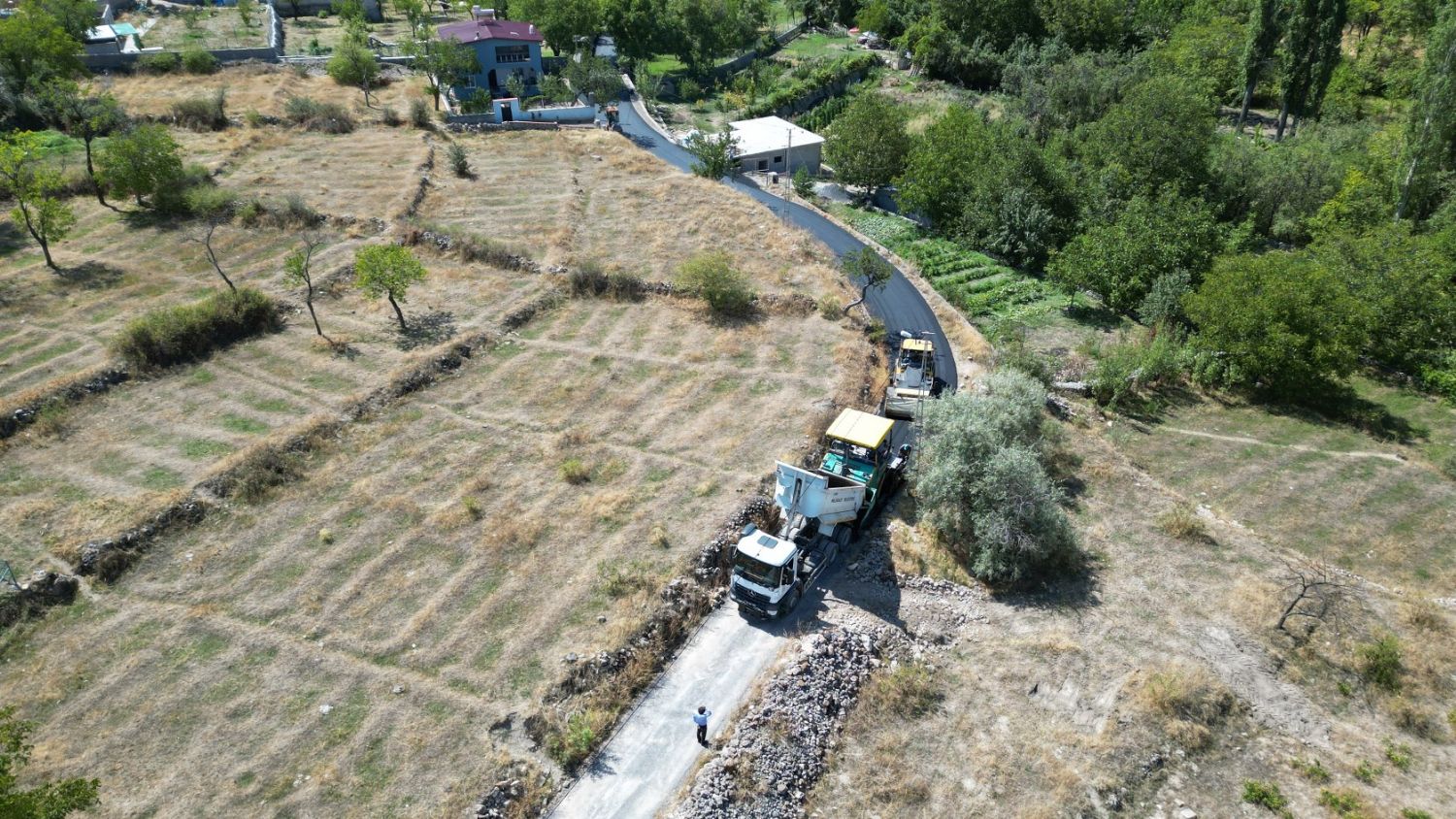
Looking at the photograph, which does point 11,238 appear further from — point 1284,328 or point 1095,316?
point 1284,328

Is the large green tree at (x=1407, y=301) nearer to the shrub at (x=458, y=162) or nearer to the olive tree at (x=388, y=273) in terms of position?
the olive tree at (x=388, y=273)

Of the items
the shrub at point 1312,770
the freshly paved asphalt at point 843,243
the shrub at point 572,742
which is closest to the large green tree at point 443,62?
the freshly paved asphalt at point 843,243

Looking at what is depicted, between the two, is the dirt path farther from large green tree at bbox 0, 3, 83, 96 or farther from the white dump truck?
large green tree at bbox 0, 3, 83, 96

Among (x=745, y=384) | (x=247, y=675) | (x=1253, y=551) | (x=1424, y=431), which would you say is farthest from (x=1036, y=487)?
(x=247, y=675)

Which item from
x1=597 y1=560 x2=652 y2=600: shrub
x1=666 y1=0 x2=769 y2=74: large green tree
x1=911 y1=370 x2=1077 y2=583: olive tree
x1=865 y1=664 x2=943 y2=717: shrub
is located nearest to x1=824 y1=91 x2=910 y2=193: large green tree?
x1=911 y1=370 x2=1077 y2=583: olive tree

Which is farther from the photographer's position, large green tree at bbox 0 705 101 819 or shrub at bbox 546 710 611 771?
shrub at bbox 546 710 611 771

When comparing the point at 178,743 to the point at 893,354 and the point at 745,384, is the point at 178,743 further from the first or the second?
the point at 893,354
